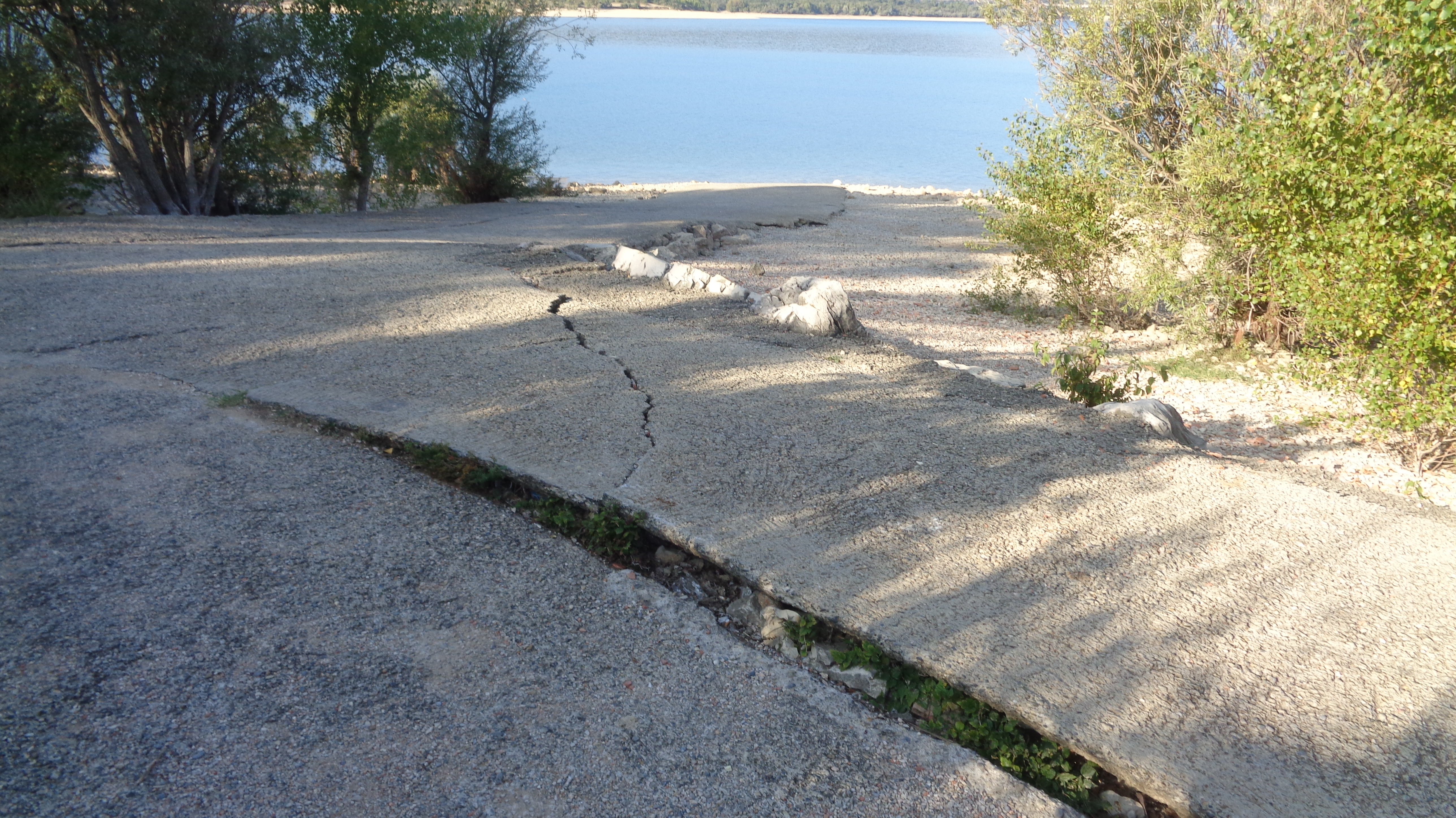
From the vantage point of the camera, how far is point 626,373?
17.1ft

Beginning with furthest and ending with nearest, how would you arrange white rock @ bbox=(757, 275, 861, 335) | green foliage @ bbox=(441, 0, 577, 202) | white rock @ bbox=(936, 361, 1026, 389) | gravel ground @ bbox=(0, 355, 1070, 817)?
green foliage @ bbox=(441, 0, 577, 202)
white rock @ bbox=(757, 275, 861, 335)
white rock @ bbox=(936, 361, 1026, 389)
gravel ground @ bbox=(0, 355, 1070, 817)

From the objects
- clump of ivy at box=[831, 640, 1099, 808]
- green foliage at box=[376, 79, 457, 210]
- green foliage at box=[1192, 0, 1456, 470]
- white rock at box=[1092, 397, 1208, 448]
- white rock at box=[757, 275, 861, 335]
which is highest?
green foliage at box=[376, 79, 457, 210]

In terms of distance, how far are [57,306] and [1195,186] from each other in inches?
335

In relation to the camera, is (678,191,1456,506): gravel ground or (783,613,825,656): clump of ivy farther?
(678,191,1456,506): gravel ground

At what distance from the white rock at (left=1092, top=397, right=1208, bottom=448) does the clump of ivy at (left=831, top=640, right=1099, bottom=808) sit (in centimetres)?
270

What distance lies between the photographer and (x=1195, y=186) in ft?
23.9

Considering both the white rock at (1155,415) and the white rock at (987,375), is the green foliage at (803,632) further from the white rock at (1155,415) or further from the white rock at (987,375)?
the white rock at (987,375)

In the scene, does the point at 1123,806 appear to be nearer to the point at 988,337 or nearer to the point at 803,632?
the point at 803,632

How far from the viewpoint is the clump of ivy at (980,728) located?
2439mm

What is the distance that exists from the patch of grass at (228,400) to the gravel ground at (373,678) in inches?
29.3

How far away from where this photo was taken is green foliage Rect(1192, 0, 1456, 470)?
443 cm

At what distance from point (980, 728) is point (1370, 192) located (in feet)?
12.8

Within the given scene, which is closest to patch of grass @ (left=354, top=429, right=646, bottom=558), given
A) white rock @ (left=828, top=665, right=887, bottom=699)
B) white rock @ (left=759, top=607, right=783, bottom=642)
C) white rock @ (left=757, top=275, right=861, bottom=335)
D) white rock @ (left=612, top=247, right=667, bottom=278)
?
white rock @ (left=759, top=607, right=783, bottom=642)

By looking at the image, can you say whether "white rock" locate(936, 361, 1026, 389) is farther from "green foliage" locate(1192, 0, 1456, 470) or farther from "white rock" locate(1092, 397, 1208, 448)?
"green foliage" locate(1192, 0, 1456, 470)
